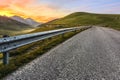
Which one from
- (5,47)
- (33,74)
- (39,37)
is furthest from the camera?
(39,37)

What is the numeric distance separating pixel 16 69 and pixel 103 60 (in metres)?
3.27

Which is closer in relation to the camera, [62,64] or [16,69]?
[16,69]

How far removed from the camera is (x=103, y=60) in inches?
331

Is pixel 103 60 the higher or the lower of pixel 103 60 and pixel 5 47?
the lower

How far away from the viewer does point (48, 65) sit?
7.30 meters

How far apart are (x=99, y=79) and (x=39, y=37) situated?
6.65 metres

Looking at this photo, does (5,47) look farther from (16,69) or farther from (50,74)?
(50,74)

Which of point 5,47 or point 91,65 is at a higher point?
point 5,47

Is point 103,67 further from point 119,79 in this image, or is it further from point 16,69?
point 16,69

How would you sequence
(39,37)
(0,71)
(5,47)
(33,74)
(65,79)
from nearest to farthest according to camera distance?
(65,79) < (33,74) < (0,71) < (5,47) < (39,37)

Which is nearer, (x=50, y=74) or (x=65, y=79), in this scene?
(x=65, y=79)

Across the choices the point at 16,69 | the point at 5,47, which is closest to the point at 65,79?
the point at 16,69

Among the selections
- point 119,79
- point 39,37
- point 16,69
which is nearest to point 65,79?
point 119,79

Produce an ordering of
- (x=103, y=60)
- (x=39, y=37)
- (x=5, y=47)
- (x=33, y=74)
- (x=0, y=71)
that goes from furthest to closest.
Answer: (x=39, y=37) < (x=103, y=60) < (x=5, y=47) < (x=0, y=71) < (x=33, y=74)
